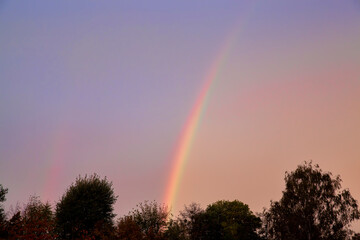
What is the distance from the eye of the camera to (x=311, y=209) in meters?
57.2

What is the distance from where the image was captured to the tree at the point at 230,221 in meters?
88.6

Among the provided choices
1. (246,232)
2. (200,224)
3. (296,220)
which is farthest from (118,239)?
(246,232)

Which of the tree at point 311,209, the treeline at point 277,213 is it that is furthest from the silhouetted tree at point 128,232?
the tree at point 311,209

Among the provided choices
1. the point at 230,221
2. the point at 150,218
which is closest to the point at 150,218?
the point at 150,218

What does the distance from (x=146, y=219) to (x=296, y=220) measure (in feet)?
82.5

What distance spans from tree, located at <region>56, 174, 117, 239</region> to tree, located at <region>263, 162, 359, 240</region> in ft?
93.4

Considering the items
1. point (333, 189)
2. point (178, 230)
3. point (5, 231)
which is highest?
point (333, 189)

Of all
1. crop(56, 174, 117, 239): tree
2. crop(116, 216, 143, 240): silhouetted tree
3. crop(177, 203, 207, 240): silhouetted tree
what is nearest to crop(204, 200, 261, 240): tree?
crop(177, 203, 207, 240): silhouetted tree

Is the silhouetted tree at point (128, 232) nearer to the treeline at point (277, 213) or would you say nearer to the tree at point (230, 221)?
the treeline at point (277, 213)

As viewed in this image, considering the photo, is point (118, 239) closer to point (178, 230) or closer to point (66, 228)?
point (66, 228)

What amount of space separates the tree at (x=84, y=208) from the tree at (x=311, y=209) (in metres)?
28.5

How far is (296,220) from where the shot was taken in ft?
186

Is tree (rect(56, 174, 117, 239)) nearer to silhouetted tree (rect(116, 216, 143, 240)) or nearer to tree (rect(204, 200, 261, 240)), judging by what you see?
silhouetted tree (rect(116, 216, 143, 240))

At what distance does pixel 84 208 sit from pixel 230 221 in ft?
176
